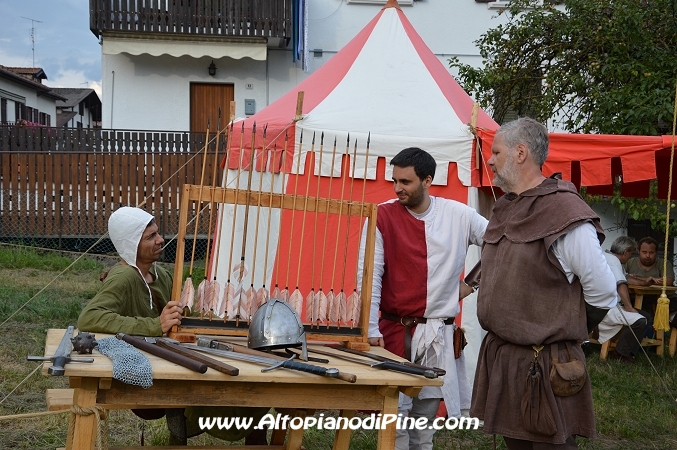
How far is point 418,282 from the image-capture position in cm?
355

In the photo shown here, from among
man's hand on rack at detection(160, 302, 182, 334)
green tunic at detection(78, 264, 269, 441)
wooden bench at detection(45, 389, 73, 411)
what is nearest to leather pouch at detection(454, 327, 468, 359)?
green tunic at detection(78, 264, 269, 441)

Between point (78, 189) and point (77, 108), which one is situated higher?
point (77, 108)

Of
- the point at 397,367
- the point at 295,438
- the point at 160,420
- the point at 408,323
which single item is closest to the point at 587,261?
the point at 397,367

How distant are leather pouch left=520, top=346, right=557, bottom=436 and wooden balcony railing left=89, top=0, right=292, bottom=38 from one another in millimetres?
13060

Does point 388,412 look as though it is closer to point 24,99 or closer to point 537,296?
point 537,296

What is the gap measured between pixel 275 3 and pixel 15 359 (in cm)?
1039

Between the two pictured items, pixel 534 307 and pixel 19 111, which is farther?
pixel 19 111

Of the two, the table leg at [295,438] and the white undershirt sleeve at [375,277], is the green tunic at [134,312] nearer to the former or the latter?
the table leg at [295,438]

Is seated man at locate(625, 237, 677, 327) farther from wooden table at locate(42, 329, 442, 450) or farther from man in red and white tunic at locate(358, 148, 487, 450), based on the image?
wooden table at locate(42, 329, 442, 450)

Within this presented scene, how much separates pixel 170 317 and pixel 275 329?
Answer: 0.47m

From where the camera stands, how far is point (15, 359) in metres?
6.34

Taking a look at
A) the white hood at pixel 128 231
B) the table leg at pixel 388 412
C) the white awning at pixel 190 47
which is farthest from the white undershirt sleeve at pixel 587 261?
the white awning at pixel 190 47

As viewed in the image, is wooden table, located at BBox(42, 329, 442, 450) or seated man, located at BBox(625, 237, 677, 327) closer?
wooden table, located at BBox(42, 329, 442, 450)

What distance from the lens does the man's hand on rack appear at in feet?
10.1
